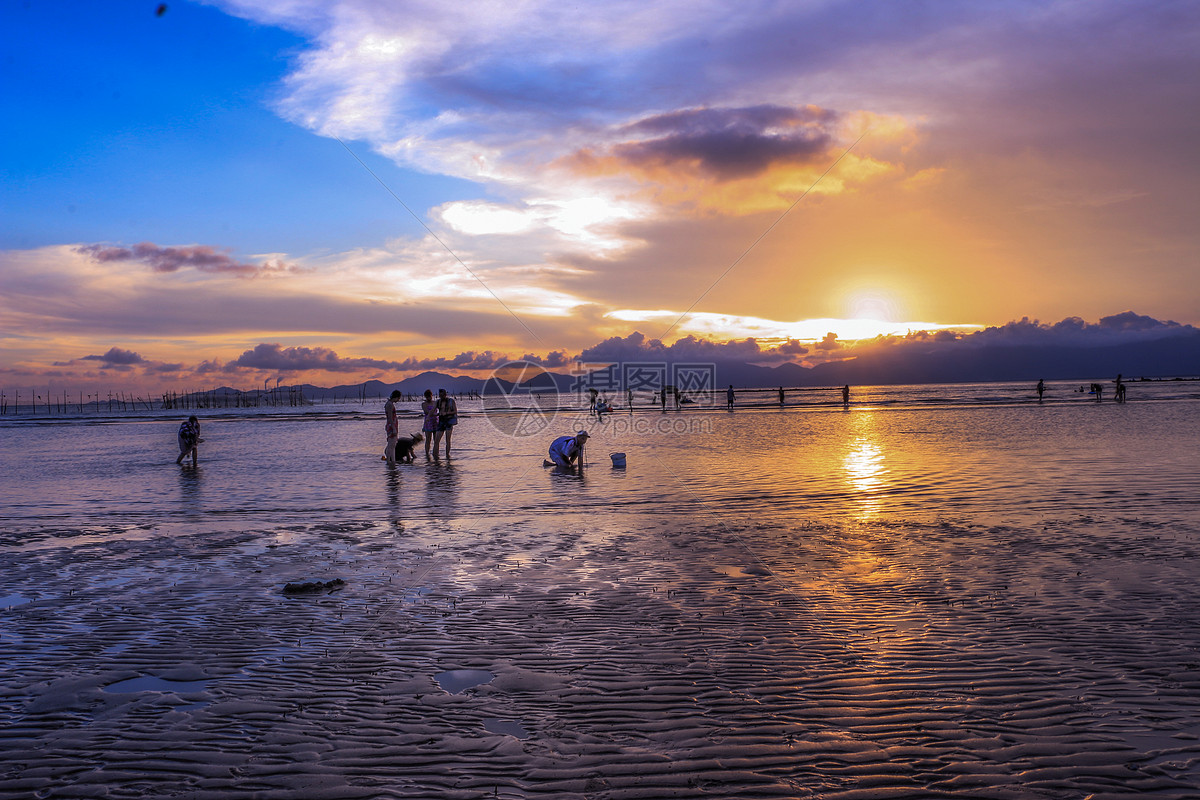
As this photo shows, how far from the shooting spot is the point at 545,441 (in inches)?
1237

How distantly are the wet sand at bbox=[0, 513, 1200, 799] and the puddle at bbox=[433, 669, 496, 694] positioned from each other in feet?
0.08

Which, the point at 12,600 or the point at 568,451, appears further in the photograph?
the point at 568,451

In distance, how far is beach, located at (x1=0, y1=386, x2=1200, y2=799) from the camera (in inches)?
159

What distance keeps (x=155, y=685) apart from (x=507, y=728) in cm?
306

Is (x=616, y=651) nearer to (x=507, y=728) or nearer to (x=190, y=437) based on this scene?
(x=507, y=728)

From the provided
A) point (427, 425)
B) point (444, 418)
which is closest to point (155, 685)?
point (427, 425)

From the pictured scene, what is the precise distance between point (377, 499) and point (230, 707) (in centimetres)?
1020

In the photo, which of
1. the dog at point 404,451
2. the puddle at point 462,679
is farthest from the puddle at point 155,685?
the dog at point 404,451

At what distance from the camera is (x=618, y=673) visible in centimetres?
539

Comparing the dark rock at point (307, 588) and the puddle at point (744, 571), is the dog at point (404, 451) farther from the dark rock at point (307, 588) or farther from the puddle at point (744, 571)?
the puddle at point (744, 571)

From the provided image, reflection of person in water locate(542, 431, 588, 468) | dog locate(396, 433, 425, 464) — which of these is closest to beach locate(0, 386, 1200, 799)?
reflection of person in water locate(542, 431, 588, 468)

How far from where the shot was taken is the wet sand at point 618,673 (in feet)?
13.1

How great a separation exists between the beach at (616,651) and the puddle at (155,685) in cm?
3

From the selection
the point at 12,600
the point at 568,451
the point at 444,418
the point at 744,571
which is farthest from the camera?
the point at 444,418
